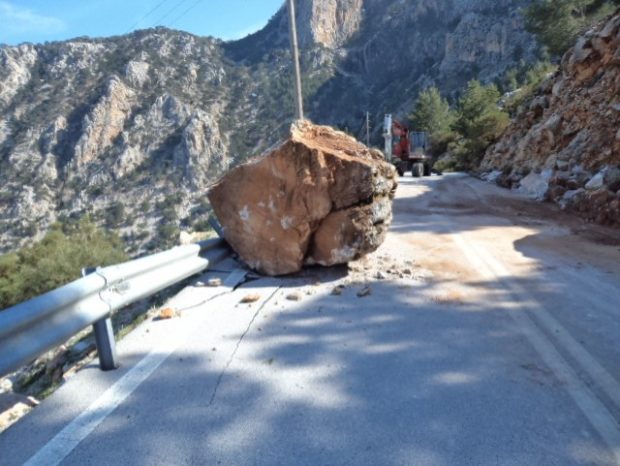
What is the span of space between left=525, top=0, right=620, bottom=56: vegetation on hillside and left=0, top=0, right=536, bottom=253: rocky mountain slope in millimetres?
46618

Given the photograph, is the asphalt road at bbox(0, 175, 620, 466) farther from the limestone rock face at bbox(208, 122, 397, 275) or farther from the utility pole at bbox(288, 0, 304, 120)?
the utility pole at bbox(288, 0, 304, 120)

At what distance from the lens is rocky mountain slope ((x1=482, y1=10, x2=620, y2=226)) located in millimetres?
9098

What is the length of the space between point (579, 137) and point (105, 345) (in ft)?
45.6

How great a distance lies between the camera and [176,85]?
308 ft

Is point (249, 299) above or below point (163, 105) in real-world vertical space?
below

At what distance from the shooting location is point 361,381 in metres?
2.64

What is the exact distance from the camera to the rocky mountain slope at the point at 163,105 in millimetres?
→ 73312

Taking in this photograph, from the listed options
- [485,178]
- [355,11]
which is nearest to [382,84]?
[355,11]

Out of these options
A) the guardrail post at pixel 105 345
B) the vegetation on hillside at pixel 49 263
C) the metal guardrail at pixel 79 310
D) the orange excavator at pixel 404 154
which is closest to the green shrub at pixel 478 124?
the orange excavator at pixel 404 154

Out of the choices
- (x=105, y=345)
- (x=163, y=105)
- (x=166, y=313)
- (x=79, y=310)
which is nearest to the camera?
(x=79, y=310)

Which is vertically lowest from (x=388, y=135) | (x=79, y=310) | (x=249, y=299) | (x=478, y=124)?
(x=249, y=299)

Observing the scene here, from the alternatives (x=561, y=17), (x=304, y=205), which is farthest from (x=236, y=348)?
(x=561, y=17)

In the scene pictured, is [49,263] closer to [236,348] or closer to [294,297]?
[294,297]

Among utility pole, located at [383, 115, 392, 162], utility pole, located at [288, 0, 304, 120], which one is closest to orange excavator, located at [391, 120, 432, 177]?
utility pole, located at [383, 115, 392, 162]
